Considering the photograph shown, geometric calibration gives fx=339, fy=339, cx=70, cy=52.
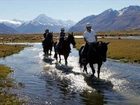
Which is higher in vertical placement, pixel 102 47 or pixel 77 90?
pixel 102 47

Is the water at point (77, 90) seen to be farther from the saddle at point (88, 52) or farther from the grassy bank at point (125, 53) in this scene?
the grassy bank at point (125, 53)

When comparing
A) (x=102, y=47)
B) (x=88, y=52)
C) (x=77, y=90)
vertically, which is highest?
(x=102, y=47)

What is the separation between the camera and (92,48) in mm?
27234

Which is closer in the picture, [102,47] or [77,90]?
[77,90]

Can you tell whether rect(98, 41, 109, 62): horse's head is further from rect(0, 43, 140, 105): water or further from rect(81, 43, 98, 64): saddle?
rect(0, 43, 140, 105): water

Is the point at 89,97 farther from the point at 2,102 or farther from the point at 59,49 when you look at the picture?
the point at 59,49

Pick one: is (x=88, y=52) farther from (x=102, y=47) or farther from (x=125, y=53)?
(x=125, y=53)

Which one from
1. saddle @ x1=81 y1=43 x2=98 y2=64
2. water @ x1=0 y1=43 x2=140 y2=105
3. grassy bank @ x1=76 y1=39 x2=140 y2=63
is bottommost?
grassy bank @ x1=76 y1=39 x2=140 y2=63

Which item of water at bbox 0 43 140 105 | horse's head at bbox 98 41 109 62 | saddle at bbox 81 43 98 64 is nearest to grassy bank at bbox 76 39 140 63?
water at bbox 0 43 140 105

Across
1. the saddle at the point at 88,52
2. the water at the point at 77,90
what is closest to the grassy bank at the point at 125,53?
the water at the point at 77,90

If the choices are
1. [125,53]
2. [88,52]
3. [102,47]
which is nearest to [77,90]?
[102,47]

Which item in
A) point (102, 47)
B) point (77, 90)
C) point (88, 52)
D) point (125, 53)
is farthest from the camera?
point (125, 53)

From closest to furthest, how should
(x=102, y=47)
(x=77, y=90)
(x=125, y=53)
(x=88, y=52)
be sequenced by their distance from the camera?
(x=77, y=90) → (x=102, y=47) → (x=88, y=52) → (x=125, y=53)

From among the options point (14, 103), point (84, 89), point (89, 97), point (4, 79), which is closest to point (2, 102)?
point (14, 103)
